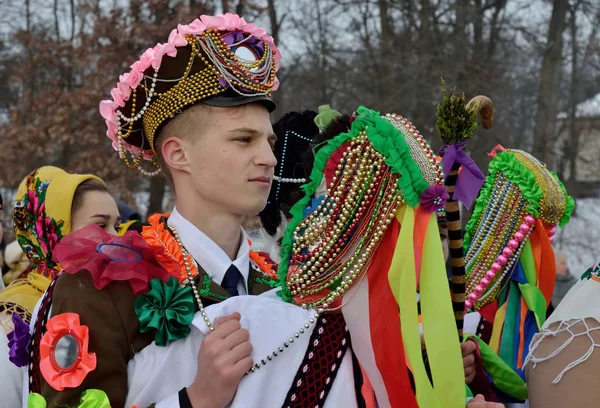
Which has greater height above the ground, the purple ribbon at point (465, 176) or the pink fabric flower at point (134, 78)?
the pink fabric flower at point (134, 78)

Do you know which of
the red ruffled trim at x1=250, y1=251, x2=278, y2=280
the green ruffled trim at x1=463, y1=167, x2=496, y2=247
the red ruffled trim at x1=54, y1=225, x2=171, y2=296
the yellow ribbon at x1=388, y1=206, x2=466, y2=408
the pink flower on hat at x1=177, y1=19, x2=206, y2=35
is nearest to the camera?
the yellow ribbon at x1=388, y1=206, x2=466, y2=408

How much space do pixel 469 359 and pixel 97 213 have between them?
1.87 m

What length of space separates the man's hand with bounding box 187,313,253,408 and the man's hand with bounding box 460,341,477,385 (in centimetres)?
83

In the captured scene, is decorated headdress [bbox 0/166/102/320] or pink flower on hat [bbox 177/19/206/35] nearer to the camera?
pink flower on hat [bbox 177/19/206/35]

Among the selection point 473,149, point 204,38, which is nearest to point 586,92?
point 473,149

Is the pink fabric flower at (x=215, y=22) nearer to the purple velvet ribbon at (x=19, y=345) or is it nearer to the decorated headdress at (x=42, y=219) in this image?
the purple velvet ribbon at (x=19, y=345)

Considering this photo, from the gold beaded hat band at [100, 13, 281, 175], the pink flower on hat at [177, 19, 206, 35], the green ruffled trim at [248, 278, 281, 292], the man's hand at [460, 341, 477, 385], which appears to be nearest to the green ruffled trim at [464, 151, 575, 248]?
the man's hand at [460, 341, 477, 385]

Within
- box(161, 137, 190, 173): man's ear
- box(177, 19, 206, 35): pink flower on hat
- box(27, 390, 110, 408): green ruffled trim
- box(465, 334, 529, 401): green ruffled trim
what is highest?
box(177, 19, 206, 35): pink flower on hat

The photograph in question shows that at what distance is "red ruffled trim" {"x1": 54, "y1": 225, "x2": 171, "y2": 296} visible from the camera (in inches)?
74.7

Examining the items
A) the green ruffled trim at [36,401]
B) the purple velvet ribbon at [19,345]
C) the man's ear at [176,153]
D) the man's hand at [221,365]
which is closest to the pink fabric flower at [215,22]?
the man's ear at [176,153]

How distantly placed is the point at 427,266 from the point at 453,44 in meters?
7.81

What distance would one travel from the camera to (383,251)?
180cm

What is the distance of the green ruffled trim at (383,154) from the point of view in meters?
1.70

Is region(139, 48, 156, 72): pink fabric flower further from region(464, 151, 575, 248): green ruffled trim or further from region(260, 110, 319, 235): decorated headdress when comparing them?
region(464, 151, 575, 248): green ruffled trim
